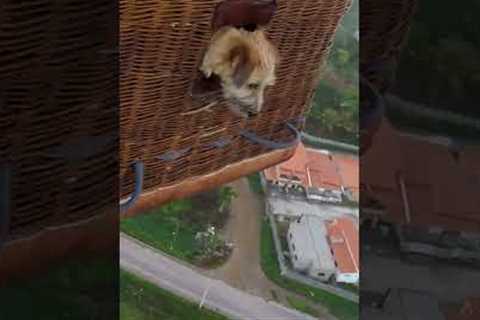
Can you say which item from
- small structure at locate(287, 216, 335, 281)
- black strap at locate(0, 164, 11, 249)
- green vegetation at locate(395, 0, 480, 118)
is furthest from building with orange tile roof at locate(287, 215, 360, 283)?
black strap at locate(0, 164, 11, 249)

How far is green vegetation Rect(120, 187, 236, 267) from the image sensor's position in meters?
0.68

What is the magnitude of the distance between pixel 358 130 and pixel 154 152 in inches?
7.2

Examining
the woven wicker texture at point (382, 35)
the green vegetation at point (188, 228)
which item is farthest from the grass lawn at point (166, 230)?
the woven wicker texture at point (382, 35)

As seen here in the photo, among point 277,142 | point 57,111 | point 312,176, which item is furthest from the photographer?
point 277,142

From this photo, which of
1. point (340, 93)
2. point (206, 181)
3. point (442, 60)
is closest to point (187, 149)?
point (206, 181)

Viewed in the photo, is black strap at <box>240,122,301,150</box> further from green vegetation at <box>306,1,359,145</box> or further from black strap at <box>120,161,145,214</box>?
black strap at <box>120,161,145,214</box>

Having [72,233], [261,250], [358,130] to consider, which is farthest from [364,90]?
[72,233]

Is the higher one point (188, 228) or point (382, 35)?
point (382, 35)

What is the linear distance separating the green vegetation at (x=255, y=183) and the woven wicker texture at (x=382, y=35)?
0.15 metres

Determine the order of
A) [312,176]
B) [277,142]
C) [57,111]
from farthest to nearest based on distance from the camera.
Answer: [277,142], [312,176], [57,111]

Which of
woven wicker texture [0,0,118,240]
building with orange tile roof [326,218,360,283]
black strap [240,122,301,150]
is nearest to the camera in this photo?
woven wicker texture [0,0,118,240]

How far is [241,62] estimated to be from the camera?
64 centimetres

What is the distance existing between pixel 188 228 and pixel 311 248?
0.11m

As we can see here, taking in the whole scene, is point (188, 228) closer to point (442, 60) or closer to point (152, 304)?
point (152, 304)
